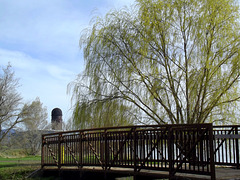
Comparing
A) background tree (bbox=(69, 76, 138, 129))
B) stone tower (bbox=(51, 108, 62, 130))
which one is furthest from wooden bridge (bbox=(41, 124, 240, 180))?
stone tower (bbox=(51, 108, 62, 130))

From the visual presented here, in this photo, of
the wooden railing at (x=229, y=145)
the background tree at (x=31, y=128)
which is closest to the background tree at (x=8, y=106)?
the background tree at (x=31, y=128)

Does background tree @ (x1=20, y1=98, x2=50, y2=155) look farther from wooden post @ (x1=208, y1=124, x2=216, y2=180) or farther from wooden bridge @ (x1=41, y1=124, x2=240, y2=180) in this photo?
wooden post @ (x1=208, y1=124, x2=216, y2=180)

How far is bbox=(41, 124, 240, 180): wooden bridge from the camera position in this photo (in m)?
8.88

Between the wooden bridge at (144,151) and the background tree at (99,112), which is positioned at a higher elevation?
the background tree at (99,112)

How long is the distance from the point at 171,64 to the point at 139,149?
5.25m

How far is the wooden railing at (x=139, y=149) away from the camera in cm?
880

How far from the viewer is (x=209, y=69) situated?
1350 cm

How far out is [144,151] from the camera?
401 inches

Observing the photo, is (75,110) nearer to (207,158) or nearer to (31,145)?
(207,158)

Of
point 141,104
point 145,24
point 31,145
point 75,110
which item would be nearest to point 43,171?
point 75,110

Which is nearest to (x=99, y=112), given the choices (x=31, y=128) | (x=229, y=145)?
(x=229, y=145)

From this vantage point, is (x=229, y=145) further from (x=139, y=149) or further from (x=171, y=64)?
(x=171, y=64)

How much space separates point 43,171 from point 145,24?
7770 mm

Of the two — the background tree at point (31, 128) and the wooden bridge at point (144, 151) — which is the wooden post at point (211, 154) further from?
the background tree at point (31, 128)
